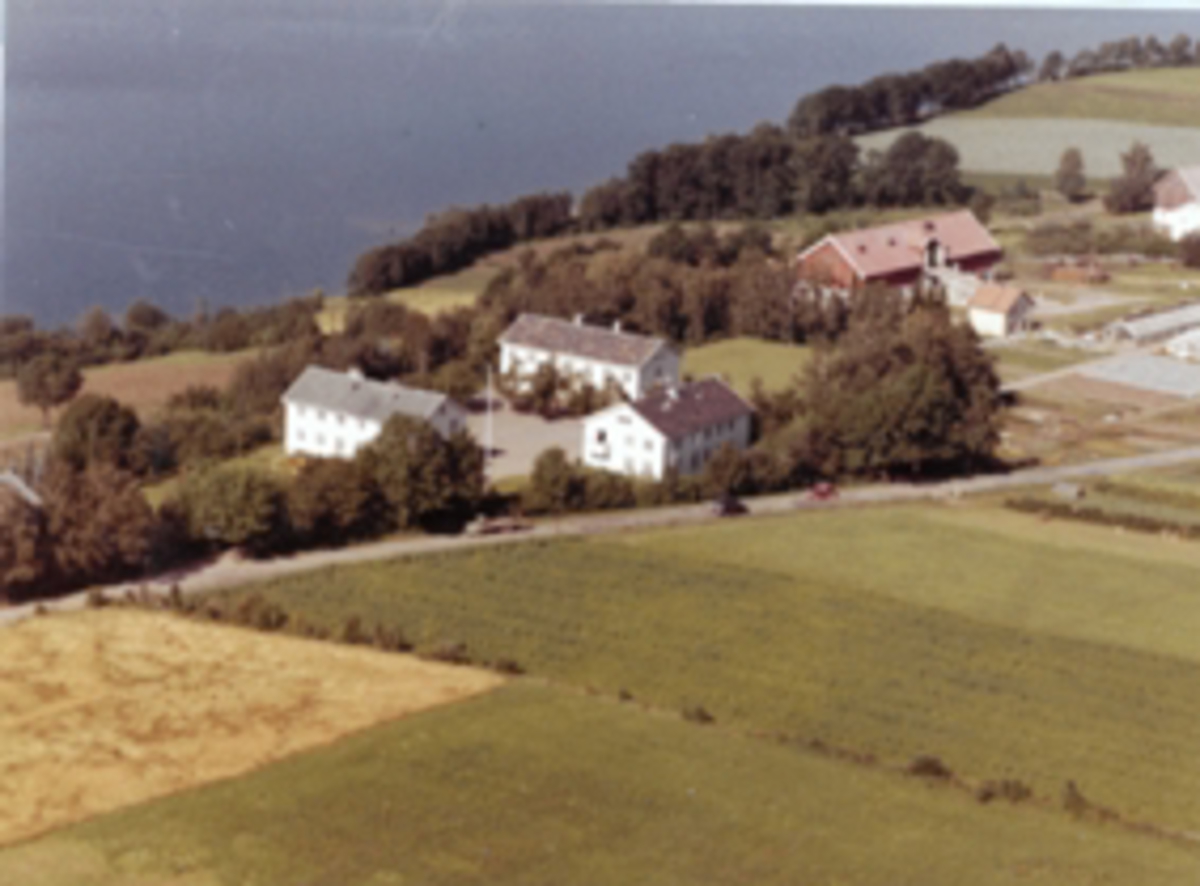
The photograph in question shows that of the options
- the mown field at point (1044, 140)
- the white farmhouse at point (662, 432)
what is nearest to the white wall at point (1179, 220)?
the mown field at point (1044, 140)

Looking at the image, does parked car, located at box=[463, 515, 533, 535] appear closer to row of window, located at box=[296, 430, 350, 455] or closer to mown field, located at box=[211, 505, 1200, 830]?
mown field, located at box=[211, 505, 1200, 830]

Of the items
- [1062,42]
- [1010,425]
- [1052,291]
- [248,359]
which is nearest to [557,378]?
[248,359]

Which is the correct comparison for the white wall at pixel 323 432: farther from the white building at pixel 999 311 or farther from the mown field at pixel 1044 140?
the mown field at pixel 1044 140

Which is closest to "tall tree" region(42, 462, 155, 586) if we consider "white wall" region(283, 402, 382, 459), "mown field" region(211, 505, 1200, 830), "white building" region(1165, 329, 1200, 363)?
"mown field" region(211, 505, 1200, 830)

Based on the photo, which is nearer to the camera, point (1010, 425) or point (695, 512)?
point (695, 512)

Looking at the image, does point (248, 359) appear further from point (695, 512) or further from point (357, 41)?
point (695, 512)

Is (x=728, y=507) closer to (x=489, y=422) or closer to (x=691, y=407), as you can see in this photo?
(x=691, y=407)
